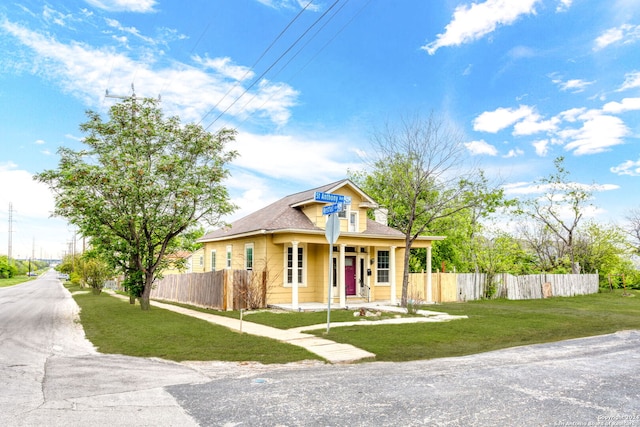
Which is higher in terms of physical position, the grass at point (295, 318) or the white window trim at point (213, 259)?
the white window trim at point (213, 259)

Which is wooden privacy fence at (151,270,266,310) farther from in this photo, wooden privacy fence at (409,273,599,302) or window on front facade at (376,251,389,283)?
wooden privacy fence at (409,273,599,302)

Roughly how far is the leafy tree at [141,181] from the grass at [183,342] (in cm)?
397

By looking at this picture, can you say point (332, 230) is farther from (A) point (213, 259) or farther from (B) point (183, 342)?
(A) point (213, 259)

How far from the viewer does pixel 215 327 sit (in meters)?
12.9

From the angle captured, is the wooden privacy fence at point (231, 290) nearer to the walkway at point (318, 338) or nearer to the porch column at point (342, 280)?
the walkway at point (318, 338)

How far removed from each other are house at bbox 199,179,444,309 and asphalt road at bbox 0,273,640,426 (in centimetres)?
1061

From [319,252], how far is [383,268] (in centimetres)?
390

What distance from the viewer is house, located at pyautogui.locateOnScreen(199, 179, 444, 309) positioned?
766 inches

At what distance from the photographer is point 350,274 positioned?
71.5 ft

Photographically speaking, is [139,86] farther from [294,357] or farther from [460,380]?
[460,380]

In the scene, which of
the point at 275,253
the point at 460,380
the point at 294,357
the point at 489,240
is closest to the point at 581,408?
the point at 460,380

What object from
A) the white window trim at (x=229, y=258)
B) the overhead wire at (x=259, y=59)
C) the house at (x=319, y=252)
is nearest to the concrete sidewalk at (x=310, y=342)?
the house at (x=319, y=252)

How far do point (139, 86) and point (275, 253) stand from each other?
862 cm

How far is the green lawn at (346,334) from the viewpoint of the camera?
30.3ft
